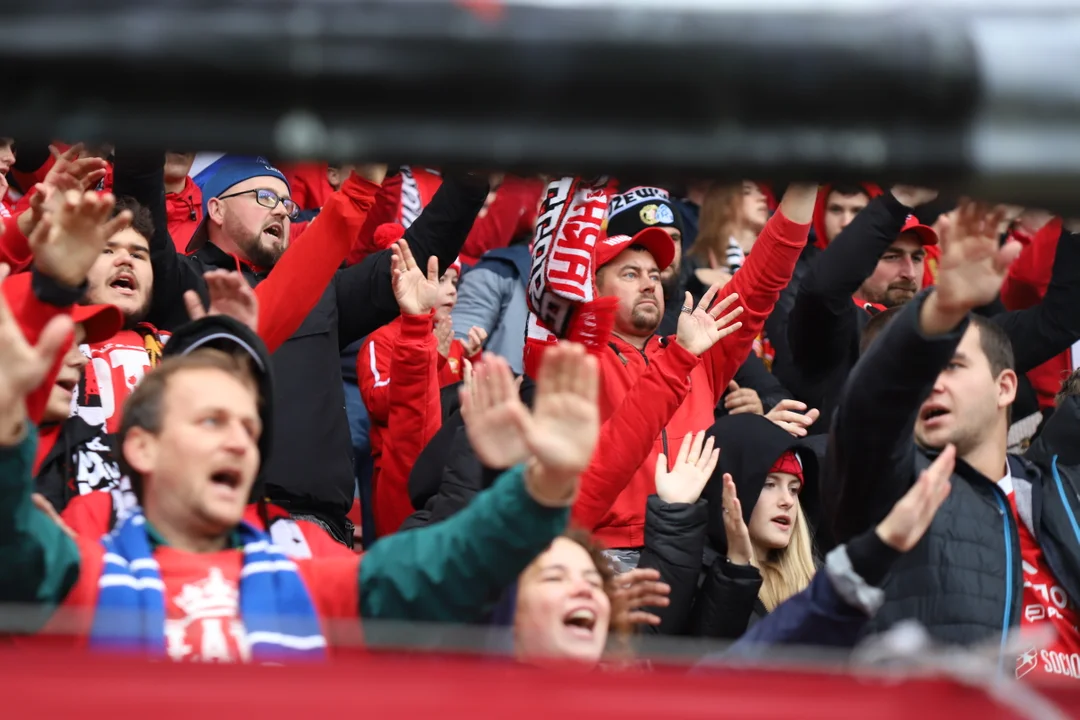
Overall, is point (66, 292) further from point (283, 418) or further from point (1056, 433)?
point (1056, 433)

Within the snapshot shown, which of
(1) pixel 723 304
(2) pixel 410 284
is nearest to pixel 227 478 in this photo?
(2) pixel 410 284

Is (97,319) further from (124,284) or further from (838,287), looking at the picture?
(838,287)

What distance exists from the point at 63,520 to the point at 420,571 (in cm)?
101

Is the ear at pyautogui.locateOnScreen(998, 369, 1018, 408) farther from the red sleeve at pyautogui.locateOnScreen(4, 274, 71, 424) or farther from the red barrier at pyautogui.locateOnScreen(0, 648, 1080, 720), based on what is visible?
the red barrier at pyautogui.locateOnScreen(0, 648, 1080, 720)

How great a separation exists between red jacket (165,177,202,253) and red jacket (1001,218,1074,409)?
3.64m

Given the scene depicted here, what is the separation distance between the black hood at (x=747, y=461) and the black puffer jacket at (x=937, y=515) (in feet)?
3.40

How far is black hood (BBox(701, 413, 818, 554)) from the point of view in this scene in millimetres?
4801

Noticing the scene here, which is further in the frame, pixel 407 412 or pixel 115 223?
pixel 407 412

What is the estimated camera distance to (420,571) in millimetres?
2615

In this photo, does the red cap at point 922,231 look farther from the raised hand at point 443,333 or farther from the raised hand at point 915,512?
the raised hand at point 915,512

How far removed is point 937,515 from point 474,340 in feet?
8.94

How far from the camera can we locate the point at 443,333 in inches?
227

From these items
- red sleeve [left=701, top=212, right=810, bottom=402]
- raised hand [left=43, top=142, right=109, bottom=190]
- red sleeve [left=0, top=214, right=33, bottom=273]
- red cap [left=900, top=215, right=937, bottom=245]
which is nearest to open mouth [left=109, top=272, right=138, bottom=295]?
red sleeve [left=0, top=214, right=33, bottom=273]

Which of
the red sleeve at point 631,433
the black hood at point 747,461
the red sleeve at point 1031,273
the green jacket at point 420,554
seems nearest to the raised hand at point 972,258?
the green jacket at point 420,554
